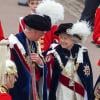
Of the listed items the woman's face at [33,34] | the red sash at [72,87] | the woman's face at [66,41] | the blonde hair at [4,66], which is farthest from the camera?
the red sash at [72,87]

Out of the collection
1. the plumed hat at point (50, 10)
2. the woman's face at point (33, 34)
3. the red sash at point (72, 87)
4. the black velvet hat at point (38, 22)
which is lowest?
the red sash at point (72, 87)

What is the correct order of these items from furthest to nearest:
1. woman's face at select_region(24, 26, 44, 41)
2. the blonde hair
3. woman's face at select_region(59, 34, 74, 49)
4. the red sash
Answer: the red sash < woman's face at select_region(59, 34, 74, 49) < woman's face at select_region(24, 26, 44, 41) < the blonde hair

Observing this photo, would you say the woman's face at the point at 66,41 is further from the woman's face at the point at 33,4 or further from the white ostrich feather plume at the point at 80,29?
the woman's face at the point at 33,4

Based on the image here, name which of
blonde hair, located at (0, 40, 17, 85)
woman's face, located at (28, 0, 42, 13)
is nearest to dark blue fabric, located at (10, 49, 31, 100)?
woman's face, located at (28, 0, 42, 13)

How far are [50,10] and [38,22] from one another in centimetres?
40

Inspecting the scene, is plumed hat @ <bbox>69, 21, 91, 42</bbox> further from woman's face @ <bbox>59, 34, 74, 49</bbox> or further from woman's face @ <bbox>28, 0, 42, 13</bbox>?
woman's face @ <bbox>28, 0, 42, 13</bbox>

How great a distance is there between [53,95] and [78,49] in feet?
1.72

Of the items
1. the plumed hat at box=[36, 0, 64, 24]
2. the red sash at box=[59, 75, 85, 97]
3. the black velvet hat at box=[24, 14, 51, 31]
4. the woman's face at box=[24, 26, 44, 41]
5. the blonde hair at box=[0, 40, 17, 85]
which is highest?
the plumed hat at box=[36, 0, 64, 24]

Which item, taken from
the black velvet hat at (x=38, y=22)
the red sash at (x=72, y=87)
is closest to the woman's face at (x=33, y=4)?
the black velvet hat at (x=38, y=22)

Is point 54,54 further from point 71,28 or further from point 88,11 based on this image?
point 88,11

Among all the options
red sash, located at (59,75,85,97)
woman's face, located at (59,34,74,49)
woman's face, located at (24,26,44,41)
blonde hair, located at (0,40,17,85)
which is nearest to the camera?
blonde hair, located at (0,40,17,85)

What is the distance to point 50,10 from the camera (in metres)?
5.39

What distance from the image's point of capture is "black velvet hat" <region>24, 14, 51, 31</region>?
5000 mm

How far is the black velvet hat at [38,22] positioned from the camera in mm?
5000
